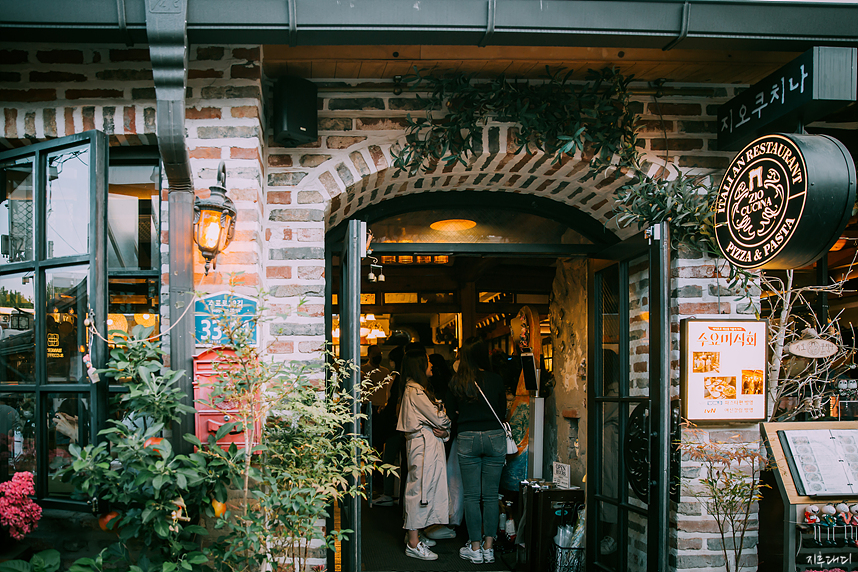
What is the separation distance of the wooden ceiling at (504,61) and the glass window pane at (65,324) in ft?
4.73

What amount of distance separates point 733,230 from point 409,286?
5.49 m

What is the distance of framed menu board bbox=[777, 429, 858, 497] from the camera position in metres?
2.72

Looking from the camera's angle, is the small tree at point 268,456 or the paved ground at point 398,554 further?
the paved ground at point 398,554

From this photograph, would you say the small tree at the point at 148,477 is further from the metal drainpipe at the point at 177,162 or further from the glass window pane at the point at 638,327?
the glass window pane at the point at 638,327

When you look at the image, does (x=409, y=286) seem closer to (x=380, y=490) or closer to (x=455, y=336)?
(x=455, y=336)

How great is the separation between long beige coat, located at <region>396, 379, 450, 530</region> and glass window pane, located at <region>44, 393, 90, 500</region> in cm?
246

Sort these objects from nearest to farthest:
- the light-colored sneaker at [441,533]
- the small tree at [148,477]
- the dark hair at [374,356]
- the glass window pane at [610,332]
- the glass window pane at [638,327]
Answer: the small tree at [148,477], the glass window pane at [638,327], the glass window pane at [610,332], the light-colored sneaker at [441,533], the dark hair at [374,356]

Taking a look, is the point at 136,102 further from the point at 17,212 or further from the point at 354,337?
the point at 354,337

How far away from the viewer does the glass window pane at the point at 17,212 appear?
106 inches

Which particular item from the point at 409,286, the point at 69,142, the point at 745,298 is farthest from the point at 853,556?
the point at 409,286

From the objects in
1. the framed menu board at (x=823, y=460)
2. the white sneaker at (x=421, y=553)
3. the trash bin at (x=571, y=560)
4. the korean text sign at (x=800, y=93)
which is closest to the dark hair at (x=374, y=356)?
the white sneaker at (x=421, y=553)

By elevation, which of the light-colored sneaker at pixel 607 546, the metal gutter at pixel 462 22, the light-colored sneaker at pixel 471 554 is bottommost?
the light-colored sneaker at pixel 471 554

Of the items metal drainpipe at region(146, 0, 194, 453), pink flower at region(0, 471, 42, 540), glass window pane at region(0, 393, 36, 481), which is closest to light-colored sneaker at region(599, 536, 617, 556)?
metal drainpipe at region(146, 0, 194, 453)

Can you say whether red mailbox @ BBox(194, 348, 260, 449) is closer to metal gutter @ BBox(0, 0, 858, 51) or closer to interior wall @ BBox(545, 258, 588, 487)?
metal gutter @ BBox(0, 0, 858, 51)
